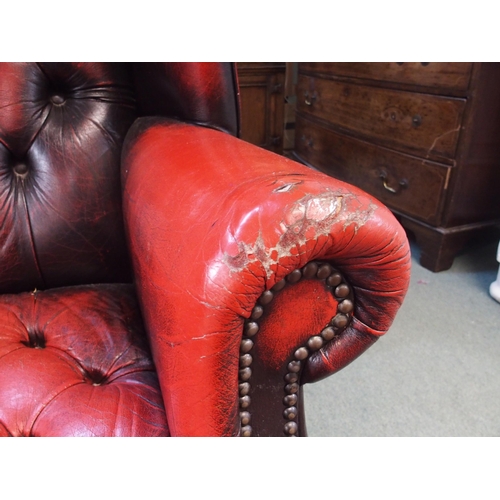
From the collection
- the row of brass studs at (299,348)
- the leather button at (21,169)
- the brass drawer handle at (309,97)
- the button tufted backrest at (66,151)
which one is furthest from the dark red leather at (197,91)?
the brass drawer handle at (309,97)

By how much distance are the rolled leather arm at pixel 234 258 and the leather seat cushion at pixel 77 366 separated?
2.8 inches

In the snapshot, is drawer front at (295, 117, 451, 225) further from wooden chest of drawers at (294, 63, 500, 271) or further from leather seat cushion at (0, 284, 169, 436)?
leather seat cushion at (0, 284, 169, 436)

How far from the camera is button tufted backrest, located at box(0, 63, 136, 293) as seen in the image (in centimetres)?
73

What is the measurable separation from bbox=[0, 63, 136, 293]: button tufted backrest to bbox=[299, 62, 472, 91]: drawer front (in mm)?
936

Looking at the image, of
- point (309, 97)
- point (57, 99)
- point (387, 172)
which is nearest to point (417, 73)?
point (387, 172)

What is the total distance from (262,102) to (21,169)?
1.61 m

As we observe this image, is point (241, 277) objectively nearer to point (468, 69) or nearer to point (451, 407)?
point (451, 407)

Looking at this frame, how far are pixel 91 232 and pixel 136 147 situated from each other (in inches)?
7.4

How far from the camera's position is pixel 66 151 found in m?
0.74

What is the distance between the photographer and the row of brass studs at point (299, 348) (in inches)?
17.1

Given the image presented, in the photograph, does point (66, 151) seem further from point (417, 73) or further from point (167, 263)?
point (417, 73)

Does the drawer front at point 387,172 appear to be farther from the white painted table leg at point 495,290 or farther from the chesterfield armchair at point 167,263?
the chesterfield armchair at point 167,263

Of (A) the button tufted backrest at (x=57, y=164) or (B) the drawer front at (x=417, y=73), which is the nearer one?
(A) the button tufted backrest at (x=57, y=164)

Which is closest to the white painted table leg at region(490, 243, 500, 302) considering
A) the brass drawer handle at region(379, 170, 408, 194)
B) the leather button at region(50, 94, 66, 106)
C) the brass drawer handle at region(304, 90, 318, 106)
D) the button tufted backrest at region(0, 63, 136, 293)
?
the brass drawer handle at region(379, 170, 408, 194)
